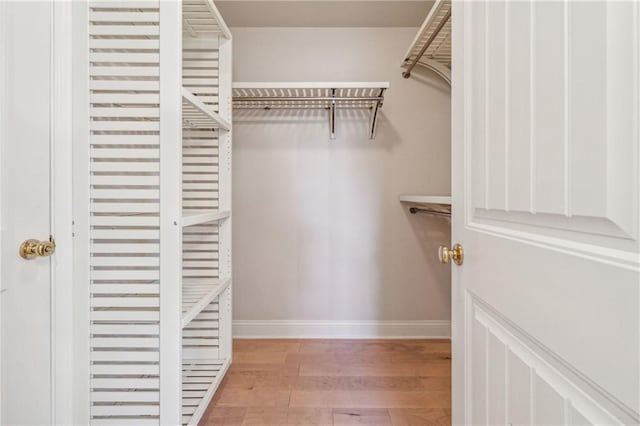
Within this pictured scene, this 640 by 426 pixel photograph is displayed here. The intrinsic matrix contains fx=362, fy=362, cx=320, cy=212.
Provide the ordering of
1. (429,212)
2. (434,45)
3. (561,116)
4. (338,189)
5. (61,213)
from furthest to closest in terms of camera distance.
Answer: (338,189) → (429,212) → (434,45) → (61,213) → (561,116)

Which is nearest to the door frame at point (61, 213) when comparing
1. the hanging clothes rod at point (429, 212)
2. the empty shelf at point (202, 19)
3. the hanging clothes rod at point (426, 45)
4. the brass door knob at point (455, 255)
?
the empty shelf at point (202, 19)

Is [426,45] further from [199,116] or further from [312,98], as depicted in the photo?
[199,116]

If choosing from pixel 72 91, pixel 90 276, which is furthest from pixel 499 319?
pixel 72 91

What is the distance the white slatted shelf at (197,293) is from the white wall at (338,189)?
573 mm

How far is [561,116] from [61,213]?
53.7 inches

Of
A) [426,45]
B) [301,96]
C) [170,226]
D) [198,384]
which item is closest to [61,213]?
[170,226]

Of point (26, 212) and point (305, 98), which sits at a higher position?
point (305, 98)

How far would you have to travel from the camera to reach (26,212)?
3.43ft

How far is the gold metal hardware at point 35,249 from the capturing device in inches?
40.2

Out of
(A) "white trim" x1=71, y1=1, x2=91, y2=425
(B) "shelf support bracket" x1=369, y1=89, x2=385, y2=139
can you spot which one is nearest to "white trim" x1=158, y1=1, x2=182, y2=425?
(A) "white trim" x1=71, y1=1, x2=91, y2=425

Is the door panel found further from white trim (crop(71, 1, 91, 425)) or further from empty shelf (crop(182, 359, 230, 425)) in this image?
empty shelf (crop(182, 359, 230, 425))

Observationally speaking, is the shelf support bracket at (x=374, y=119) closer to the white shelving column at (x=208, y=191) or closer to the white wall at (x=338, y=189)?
the white wall at (x=338, y=189)

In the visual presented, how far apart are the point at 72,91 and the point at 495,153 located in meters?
1.29

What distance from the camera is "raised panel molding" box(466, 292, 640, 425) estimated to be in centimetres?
51
